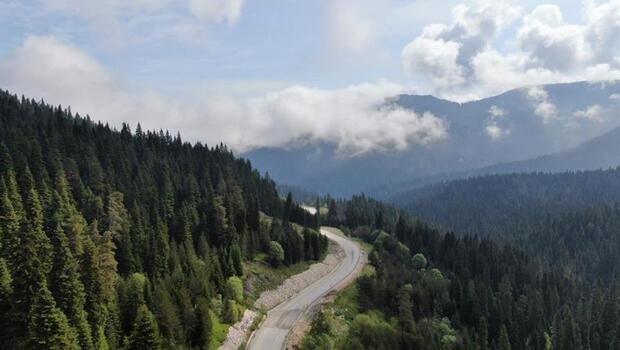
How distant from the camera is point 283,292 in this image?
4161 inches

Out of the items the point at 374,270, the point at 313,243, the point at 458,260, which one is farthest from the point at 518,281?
the point at 313,243

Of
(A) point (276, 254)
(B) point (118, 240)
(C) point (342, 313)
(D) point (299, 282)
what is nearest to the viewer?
(B) point (118, 240)

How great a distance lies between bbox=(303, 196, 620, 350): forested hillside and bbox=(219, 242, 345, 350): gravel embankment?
390 inches

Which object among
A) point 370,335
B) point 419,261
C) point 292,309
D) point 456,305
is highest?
point 292,309

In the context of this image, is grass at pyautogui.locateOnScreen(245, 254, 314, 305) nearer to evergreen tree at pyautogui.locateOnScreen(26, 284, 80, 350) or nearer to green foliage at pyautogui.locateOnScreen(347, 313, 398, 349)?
green foliage at pyautogui.locateOnScreen(347, 313, 398, 349)

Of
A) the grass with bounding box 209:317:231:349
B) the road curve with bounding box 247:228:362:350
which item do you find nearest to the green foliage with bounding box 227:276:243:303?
the road curve with bounding box 247:228:362:350

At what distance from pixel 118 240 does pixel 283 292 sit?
109ft

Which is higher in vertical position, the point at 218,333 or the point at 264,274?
the point at 264,274

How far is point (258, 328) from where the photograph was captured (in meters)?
86.2

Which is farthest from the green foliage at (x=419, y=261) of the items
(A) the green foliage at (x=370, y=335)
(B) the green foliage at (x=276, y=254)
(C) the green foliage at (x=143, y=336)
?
(C) the green foliage at (x=143, y=336)

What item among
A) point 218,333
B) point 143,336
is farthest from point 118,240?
point 143,336

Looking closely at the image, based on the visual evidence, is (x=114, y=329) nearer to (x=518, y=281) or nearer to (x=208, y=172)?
(x=208, y=172)

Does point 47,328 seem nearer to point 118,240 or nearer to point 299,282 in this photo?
point 118,240

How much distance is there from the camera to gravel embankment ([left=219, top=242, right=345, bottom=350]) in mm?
78562
